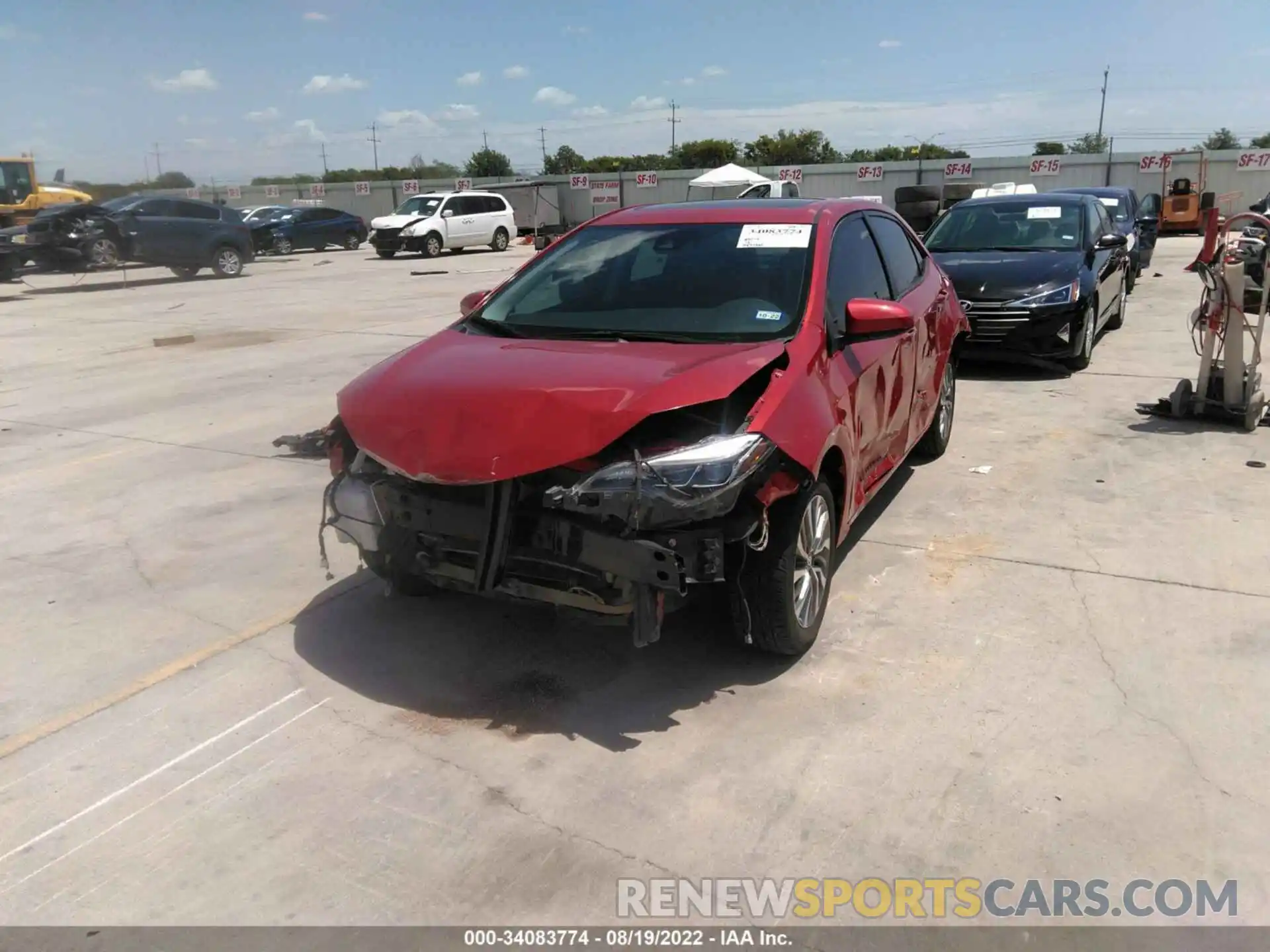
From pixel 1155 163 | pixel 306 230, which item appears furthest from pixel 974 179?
pixel 306 230

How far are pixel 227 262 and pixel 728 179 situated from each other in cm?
1616

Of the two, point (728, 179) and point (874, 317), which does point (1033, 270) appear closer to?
point (874, 317)

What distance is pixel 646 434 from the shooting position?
136 inches

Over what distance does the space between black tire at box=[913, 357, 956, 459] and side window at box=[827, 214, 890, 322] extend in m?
1.40

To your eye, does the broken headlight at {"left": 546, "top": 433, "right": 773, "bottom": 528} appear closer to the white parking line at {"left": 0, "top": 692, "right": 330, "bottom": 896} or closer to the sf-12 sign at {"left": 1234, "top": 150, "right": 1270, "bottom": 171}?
the white parking line at {"left": 0, "top": 692, "right": 330, "bottom": 896}

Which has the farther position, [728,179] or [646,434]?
[728,179]

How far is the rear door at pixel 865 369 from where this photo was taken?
4266 mm

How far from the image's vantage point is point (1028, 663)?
3.87m

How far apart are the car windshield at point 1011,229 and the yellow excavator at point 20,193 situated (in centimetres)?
2586

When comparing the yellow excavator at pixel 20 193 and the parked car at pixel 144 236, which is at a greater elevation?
the yellow excavator at pixel 20 193

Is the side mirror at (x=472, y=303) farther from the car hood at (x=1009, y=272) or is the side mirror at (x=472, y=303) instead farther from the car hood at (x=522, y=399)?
the car hood at (x=1009, y=272)

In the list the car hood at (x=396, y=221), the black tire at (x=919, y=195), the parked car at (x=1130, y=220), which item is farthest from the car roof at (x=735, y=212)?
the black tire at (x=919, y=195)

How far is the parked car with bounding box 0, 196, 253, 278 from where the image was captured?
A: 20.2m
